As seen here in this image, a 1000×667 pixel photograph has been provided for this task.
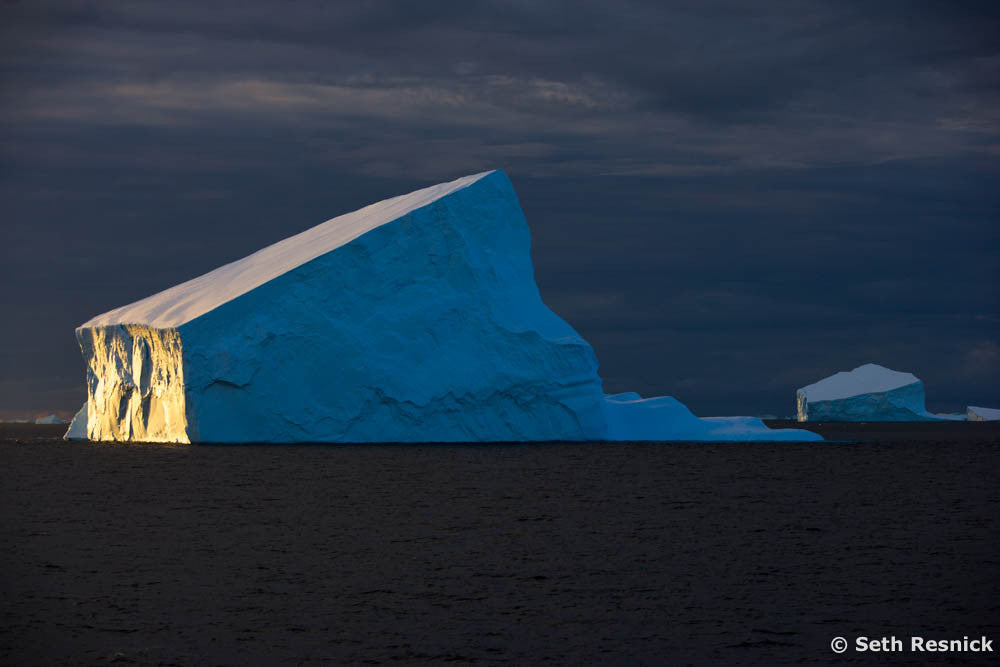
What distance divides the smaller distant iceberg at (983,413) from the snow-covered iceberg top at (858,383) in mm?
17807

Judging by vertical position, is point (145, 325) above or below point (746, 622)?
above

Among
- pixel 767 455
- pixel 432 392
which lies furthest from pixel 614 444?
pixel 432 392

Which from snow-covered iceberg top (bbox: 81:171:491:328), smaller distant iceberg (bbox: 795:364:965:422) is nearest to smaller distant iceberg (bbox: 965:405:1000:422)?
smaller distant iceberg (bbox: 795:364:965:422)

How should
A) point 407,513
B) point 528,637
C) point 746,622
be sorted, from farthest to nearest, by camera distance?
point 407,513, point 746,622, point 528,637

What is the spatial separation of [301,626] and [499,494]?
8239 millimetres

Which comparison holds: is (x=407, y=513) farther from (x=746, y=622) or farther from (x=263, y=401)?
(x=263, y=401)

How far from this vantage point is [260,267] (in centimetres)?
2592

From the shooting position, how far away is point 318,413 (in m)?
23.0

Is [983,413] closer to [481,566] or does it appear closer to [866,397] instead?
[866,397]

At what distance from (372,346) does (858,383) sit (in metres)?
37.4

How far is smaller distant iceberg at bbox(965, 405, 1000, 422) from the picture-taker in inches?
2740

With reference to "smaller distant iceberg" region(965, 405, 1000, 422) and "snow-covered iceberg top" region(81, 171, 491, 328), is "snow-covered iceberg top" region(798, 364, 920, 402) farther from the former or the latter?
"snow-covered iceberg top" region(81, 171, 491, 328)

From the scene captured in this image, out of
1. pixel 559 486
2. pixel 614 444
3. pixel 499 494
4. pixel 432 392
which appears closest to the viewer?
pixel 499 494

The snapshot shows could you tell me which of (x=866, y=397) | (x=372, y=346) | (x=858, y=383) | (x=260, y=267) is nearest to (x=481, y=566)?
(x=372, y=346)
